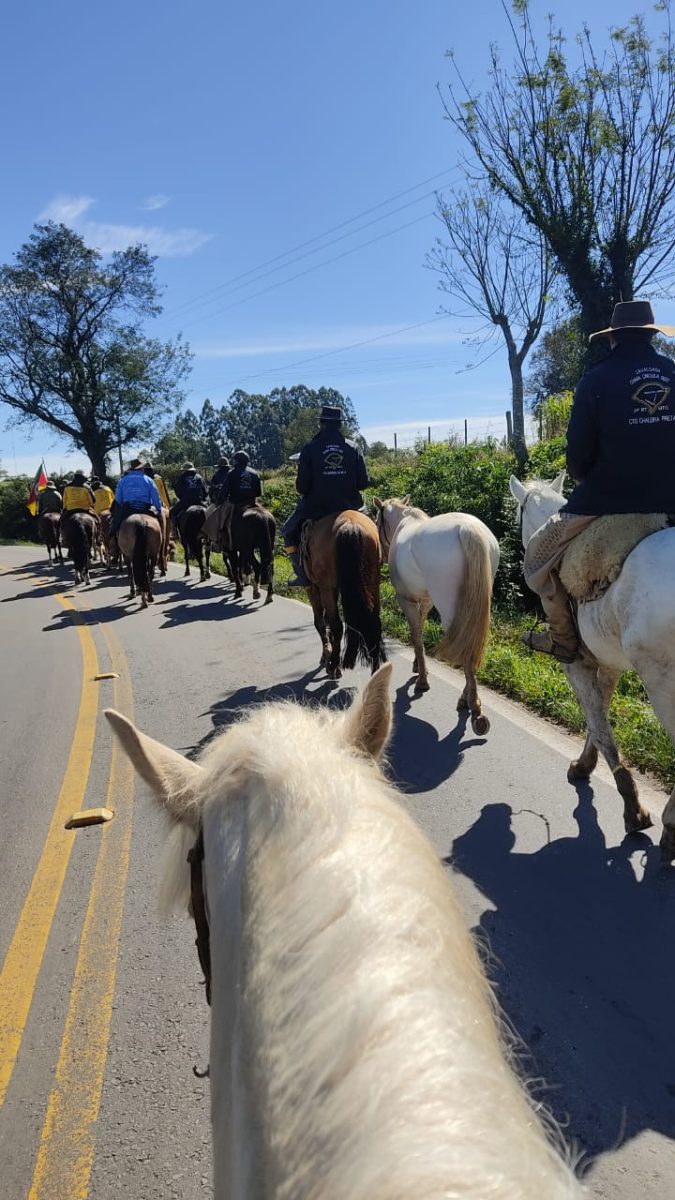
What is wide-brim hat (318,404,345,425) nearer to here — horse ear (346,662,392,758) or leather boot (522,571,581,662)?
leather boot (522,571,581,662)

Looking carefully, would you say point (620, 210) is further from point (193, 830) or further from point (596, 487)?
point (193, 830)

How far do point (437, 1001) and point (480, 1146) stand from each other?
0.62 feet

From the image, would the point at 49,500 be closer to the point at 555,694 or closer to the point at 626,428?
the point at 555,694

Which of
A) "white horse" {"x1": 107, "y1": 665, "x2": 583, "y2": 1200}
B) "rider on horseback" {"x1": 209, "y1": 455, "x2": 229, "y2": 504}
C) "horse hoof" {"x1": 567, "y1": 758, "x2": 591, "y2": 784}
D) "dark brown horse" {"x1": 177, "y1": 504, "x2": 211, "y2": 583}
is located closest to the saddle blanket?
"horse hoof" {"x1": 567, "y1": 758, "x2": 591, "y2": 784}

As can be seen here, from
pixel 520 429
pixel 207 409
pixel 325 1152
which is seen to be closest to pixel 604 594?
pixel 325 1152

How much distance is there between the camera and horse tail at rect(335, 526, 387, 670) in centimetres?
740

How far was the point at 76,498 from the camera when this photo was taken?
757 inches

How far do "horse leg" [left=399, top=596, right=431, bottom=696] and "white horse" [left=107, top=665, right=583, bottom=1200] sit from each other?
5805mm

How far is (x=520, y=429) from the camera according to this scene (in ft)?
65.4

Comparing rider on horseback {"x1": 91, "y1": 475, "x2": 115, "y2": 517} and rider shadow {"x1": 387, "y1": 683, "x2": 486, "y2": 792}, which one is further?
rider on horseback {"x1": 91, "y1": 475, "x2": 115, "y2": 517}

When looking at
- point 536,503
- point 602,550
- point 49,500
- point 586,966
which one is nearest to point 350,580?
point 536,503

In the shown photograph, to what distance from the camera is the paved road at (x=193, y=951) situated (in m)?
2.39

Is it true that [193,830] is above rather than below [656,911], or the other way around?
above

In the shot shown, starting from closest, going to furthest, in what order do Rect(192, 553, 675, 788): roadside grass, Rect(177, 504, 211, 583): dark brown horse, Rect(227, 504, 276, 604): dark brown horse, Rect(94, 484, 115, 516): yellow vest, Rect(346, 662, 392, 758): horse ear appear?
Rect(346, 662, 392, 758): horse ear, Rect(192, 553, 675, 788): roadside grass, Rect(227, 504, 276, 604): dark brown horse, Rect(177, 504, 211, 583): dark brown horse, Rect(94, 484, 115, 516): yellow vest
